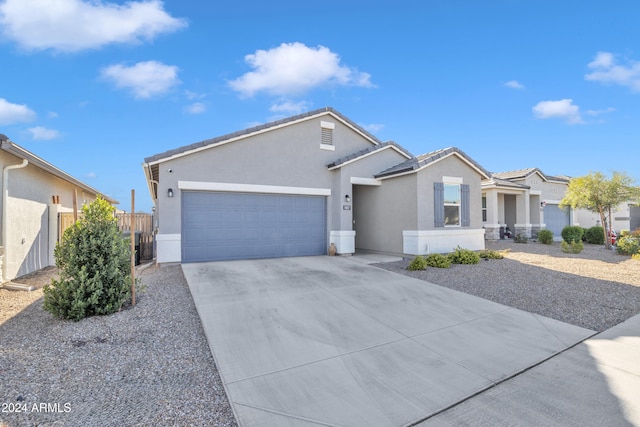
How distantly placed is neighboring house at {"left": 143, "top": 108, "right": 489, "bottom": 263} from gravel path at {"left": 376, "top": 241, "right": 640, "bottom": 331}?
2089mm

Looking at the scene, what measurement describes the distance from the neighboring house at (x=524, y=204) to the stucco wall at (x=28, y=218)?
67.2 ft

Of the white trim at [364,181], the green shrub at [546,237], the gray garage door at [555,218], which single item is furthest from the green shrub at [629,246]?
the white trim at [364,181]

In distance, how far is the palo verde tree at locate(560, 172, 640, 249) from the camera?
14461 millimetres

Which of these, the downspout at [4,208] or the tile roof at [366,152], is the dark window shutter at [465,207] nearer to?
the tile roof at [366,152]

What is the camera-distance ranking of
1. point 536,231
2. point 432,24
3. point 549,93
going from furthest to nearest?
1. point 536,231
2. point 549,93
3. point 432,24

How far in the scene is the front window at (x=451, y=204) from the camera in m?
11.4

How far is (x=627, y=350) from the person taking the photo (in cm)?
403

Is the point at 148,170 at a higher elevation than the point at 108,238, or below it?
higher

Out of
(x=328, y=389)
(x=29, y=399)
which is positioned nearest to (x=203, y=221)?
(x=29, y=399)

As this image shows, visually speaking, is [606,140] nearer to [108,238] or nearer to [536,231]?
[536,231]

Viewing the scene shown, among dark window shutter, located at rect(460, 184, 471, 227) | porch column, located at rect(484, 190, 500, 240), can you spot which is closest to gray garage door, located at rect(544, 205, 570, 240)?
porch column, located at rect(484, 190, 500, 240)

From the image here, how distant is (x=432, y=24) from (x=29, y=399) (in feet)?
50.2

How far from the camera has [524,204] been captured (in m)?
18.5

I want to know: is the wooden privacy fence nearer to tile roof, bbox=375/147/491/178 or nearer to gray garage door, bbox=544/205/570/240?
tile roof, bbox=375/147/491/178
